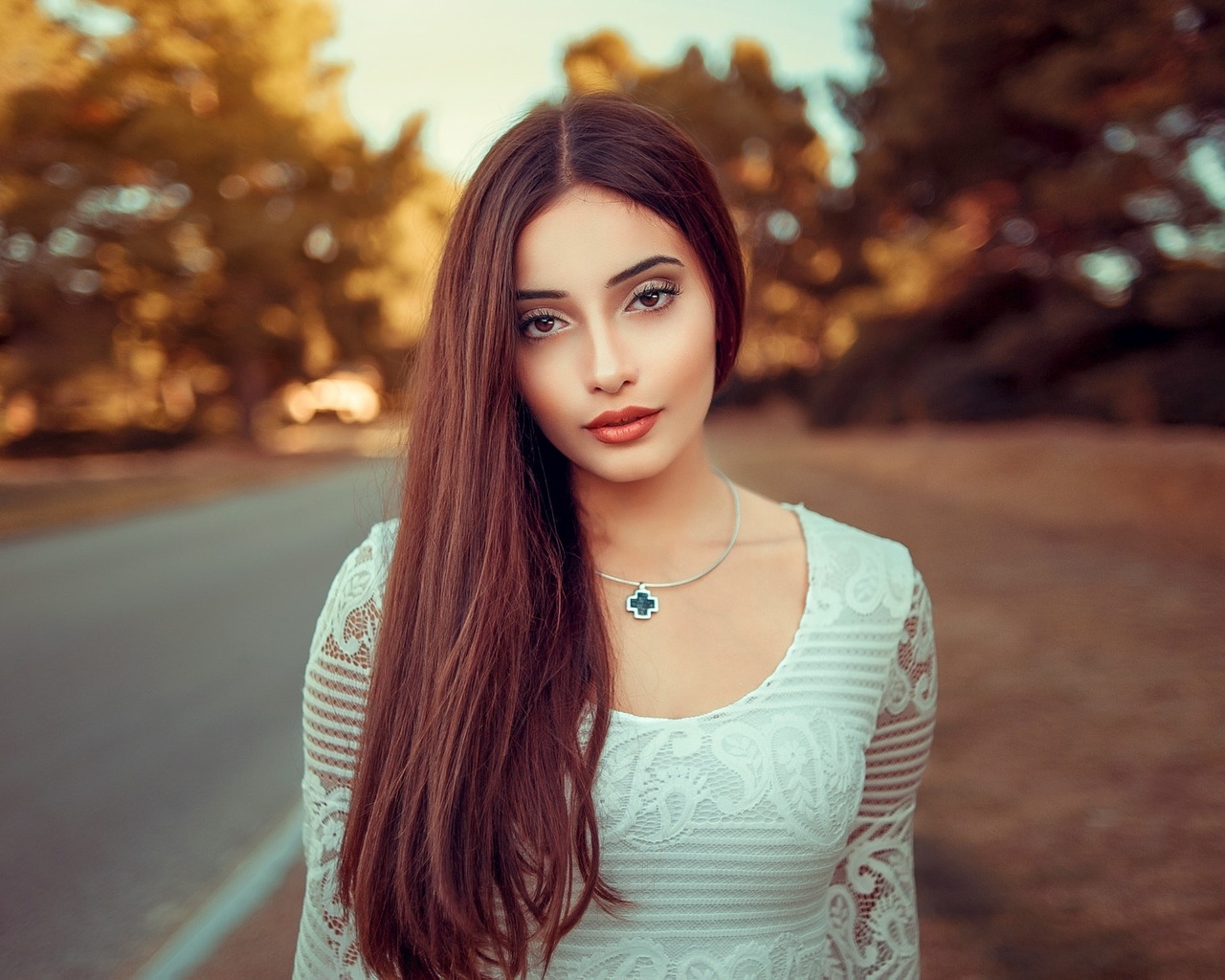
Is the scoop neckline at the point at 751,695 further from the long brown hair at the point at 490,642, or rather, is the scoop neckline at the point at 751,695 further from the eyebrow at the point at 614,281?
the eyebrow at the point at 614,281

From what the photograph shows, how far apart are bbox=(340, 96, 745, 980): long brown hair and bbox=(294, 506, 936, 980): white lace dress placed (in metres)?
0.06

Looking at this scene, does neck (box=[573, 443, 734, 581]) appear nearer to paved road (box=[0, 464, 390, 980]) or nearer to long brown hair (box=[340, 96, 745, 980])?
long brown hair (box=[340, 96, 745, 980])

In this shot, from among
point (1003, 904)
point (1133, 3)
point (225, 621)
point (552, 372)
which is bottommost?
point (225, 621)

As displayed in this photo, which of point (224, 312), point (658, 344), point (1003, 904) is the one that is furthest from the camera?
point (224, 312)

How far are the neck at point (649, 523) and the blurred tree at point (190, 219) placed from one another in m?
16.7

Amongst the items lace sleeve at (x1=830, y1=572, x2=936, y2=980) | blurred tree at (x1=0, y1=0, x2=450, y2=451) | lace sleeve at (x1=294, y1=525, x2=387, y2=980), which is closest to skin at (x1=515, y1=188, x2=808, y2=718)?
lace sleeve at (x1=830, y1=572, x2=936, y2=980)

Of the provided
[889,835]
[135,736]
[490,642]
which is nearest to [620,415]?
[490,642]

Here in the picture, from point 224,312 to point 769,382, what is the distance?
1401cm

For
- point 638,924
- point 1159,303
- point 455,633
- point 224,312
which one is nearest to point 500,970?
point 638,924

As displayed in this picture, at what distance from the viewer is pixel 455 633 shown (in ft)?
4.52

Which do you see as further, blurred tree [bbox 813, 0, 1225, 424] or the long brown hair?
blurred tree [bbox 813, 0, 1225, 424]

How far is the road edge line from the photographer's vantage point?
2.76 m

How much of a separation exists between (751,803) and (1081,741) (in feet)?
8.94

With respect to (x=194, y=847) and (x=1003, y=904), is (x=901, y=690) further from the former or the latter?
(x=194, y=847)
